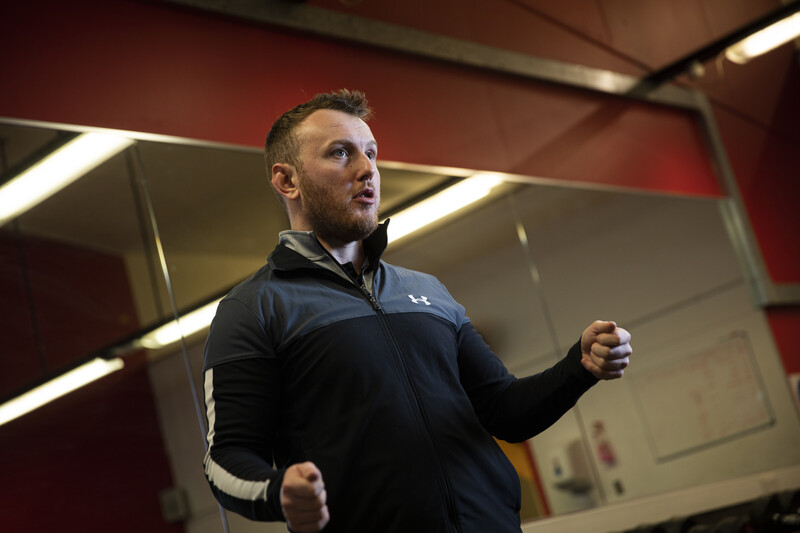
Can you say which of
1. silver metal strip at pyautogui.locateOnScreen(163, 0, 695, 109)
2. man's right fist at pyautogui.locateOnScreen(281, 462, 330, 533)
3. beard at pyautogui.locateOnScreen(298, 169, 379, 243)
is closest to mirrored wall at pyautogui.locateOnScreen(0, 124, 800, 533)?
silver metal strip at pyautogui.locateOnScreen(163, 0, 695, 109)

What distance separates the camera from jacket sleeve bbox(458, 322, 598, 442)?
1.64 meters

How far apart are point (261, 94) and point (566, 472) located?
2.09m

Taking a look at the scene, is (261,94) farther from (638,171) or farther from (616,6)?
(616,6)

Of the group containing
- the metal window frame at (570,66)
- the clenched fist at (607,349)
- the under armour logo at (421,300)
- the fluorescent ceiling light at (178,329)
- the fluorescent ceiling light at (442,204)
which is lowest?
the clenched fist at (607,349)

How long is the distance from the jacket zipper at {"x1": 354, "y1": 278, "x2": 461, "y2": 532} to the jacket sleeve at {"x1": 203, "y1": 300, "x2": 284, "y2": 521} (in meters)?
0.22

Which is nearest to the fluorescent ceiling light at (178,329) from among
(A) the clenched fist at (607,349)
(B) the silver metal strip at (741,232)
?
(A) the clenched fist at (607,349)

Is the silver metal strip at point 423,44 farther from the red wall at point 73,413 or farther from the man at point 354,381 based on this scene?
the man at point 354,381

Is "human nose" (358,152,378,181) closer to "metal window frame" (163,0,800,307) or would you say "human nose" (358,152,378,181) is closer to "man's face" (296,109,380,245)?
"man's face" (296,109,380,245)

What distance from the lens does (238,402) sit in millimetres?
1431

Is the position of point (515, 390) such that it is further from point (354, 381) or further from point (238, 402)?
point (238, 402)

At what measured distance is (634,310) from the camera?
467 centimetres

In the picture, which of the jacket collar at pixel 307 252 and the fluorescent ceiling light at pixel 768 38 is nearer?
the jacket collar at pixel 307 252

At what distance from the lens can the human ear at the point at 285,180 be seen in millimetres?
1756

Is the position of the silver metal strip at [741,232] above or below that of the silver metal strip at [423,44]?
below
